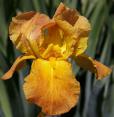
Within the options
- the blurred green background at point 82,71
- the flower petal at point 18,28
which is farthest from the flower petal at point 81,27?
the blurred green background at point 82,71

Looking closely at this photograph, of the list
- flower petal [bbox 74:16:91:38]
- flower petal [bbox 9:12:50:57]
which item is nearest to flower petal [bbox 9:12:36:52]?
flower petal [bbox 9:12:50:57]

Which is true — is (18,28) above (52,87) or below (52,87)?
above

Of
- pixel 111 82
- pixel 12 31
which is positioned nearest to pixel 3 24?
pixel 111 82

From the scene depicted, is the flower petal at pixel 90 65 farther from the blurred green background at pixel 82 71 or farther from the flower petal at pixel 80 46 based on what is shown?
the blurred green background at pixel 82 71

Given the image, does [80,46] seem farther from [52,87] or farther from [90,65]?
[52,87]

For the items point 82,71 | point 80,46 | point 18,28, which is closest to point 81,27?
point 80,46

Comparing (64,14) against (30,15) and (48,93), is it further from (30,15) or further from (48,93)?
(48,93)
